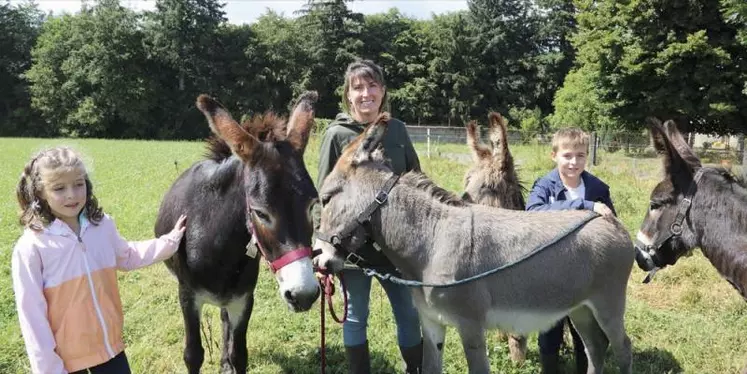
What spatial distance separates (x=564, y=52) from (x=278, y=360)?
5169 centimetres

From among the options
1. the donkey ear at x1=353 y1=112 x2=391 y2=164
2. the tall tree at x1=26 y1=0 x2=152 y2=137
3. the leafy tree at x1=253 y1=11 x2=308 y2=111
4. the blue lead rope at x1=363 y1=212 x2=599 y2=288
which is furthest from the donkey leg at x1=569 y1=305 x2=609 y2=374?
the tall tree at x1=26 y1=0 x2=152 y2=137

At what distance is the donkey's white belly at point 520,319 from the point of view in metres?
2.87

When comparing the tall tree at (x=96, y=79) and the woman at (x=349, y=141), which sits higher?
the tall tree at (x=96, y=79)

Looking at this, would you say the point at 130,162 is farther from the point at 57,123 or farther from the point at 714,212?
the point at 57,123

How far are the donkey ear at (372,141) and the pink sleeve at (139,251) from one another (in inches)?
48.3

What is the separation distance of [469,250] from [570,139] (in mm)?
1270

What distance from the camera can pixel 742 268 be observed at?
2.99 m

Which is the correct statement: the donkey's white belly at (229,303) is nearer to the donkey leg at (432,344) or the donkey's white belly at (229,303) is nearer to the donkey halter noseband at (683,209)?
the donkey leg at (432,344)

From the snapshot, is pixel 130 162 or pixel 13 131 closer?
pixel 130 162

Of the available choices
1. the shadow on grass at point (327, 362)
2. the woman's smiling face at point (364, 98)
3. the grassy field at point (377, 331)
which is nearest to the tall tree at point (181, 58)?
the grassy field at point (377, 331)


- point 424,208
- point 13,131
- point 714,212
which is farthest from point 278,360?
point 13,131

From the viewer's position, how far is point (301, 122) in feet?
10.0

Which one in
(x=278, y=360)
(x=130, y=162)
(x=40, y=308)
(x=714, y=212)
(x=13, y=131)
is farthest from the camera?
(x=13, y=131)

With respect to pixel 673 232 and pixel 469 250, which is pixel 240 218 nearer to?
pixel 469 250
